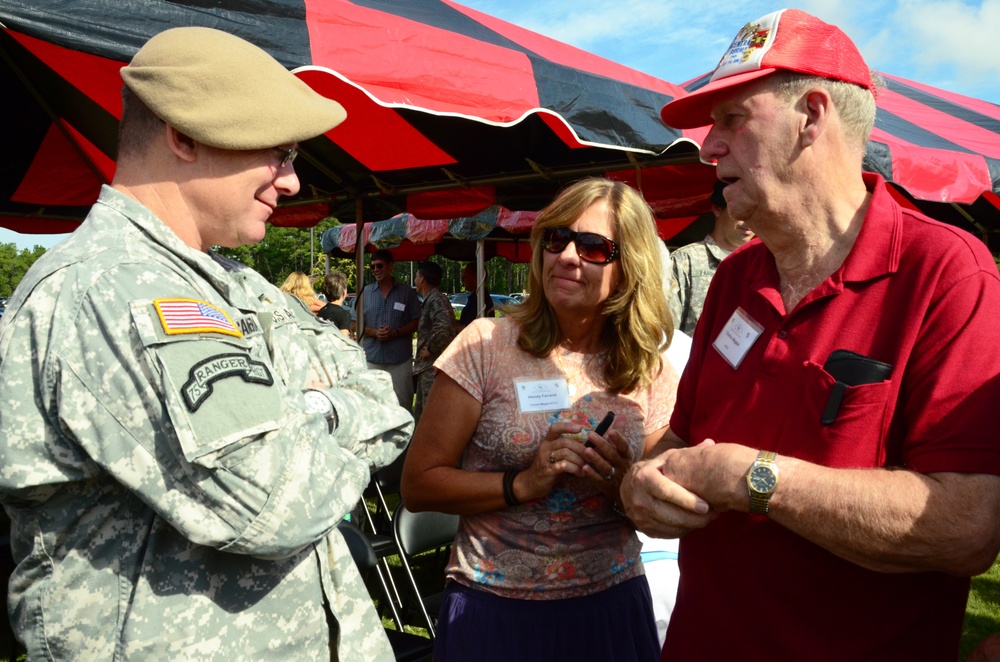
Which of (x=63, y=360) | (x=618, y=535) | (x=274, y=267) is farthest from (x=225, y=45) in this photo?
(x=274, y=267)

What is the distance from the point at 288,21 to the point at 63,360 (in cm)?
219

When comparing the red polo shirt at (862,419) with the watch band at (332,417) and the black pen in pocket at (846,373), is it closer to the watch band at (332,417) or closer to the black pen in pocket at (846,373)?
the black pen in pocket at (846,373)

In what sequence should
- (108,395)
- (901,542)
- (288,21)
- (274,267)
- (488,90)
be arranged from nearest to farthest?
(108,395) < (901,542) < (288,21) < (488,90) < (274,267)

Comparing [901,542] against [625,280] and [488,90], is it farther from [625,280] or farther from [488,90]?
[488,90]

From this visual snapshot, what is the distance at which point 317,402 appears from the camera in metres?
1.39

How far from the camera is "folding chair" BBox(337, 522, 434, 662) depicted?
9.35ft

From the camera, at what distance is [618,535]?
6.94 ft

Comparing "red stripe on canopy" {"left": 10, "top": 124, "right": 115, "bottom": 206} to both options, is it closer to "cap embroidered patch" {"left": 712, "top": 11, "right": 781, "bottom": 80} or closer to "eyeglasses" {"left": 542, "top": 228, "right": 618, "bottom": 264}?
"eyeglasses" {"left": 542, "top": 228, "right": 618, "bottom": 264}

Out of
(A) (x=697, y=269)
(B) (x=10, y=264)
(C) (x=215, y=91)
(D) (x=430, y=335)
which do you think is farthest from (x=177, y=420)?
(B) (x=10, y=264)

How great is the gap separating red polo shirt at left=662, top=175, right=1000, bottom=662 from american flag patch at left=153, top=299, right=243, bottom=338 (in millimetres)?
1039

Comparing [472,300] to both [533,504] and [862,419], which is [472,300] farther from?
[862,419]

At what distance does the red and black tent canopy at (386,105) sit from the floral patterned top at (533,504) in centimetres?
141

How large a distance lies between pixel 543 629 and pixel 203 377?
1.32 meters

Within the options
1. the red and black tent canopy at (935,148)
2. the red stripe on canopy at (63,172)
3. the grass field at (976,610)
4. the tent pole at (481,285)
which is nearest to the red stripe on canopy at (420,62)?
the red and black tent canopy at (935,148)
